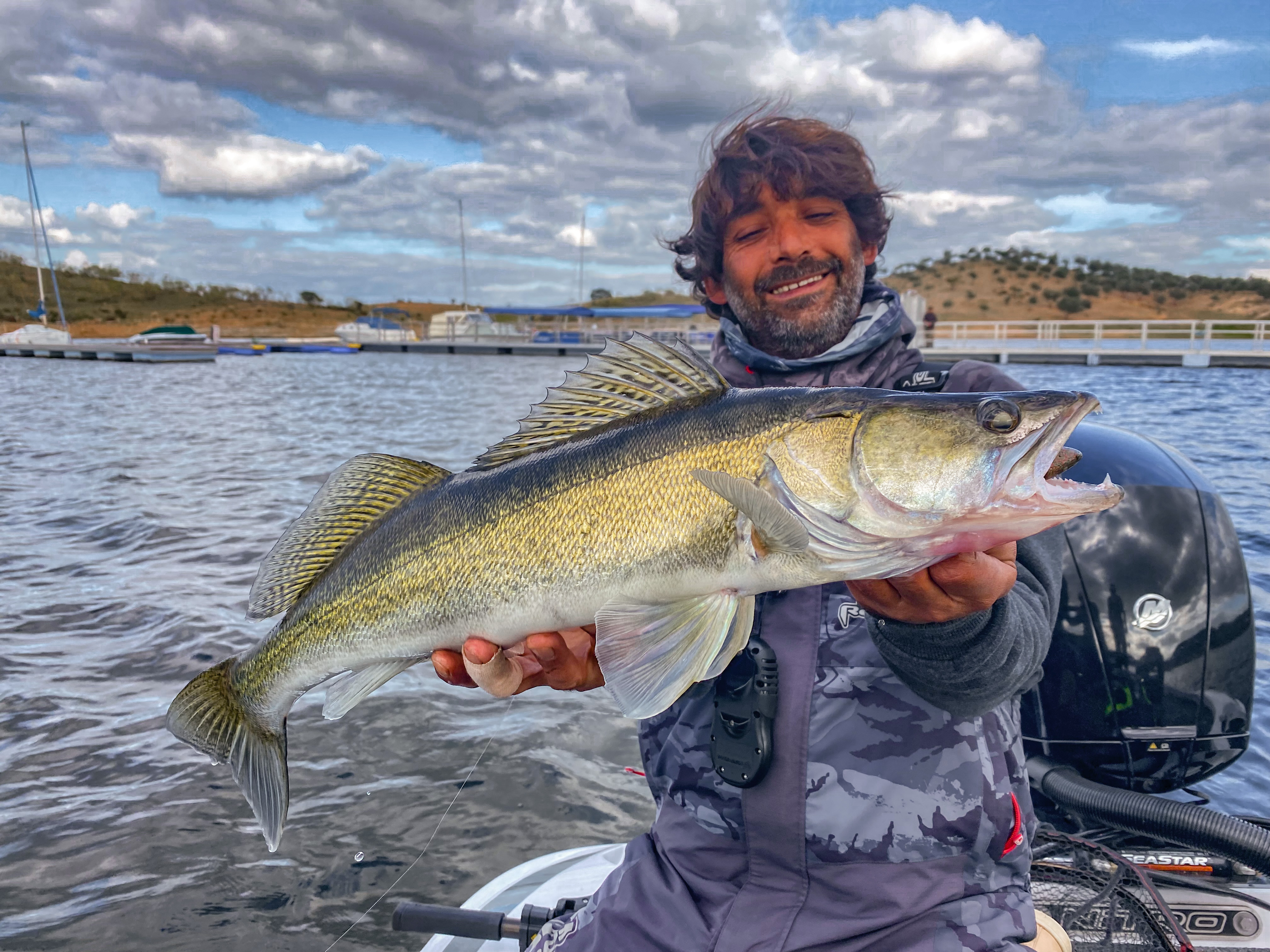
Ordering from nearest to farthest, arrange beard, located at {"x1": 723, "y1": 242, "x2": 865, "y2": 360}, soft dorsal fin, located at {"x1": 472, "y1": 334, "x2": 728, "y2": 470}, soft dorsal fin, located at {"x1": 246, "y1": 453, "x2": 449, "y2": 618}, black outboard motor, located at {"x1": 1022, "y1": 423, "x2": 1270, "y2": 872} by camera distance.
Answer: soft dorsal fin, located at {"x1": 472, "y1": 334, "x2": 728, "y2": 470} < soft dorsal fin, located at {"x1": 246, "y1": 453, "x2": 449, "y2": 618} < black outboard motor, located at {"x1": 1022, "y1": 423, "x2": 1270, "y2": 872} < beard, located at {"x1": 723, "y1": 242, "x2": 865, "y2": 360}

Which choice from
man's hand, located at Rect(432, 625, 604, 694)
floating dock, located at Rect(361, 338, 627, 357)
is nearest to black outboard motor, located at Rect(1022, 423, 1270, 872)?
man's hand, located at Rect(432, 625, 604, 694)

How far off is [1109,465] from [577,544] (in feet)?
8.17

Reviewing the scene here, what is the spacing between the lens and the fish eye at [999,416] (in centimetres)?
179

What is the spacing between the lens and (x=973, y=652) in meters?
1.98

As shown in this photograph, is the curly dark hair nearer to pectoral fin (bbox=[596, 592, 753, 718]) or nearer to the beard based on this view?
the beard

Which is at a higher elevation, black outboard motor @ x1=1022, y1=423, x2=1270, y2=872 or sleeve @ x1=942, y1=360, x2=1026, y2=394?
sleeve @ x1=942, y1=360, x2=1026, y2=394

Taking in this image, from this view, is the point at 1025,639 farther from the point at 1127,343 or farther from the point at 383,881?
the point at 1127,343

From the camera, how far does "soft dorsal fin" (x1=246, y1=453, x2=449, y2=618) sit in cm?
263

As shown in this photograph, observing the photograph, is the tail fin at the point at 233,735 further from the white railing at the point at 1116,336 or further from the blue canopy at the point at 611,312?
the blue canopy at the point at 611,312

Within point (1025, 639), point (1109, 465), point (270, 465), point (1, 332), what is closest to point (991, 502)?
point (1025, 639)

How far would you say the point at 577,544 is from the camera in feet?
7.04

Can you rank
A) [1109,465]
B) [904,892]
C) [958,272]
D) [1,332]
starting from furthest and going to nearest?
[958,272] < [1,332] < [1109,465] < [904,892]

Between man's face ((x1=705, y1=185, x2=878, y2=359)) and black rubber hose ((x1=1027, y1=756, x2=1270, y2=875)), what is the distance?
1833 millimetres

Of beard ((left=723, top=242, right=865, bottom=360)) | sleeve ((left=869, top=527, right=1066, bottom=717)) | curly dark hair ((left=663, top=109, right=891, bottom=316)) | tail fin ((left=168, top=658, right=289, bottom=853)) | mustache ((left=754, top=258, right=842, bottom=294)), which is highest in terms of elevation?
curly dark hair ((left=663, top=109, right=891, bottom=316))
